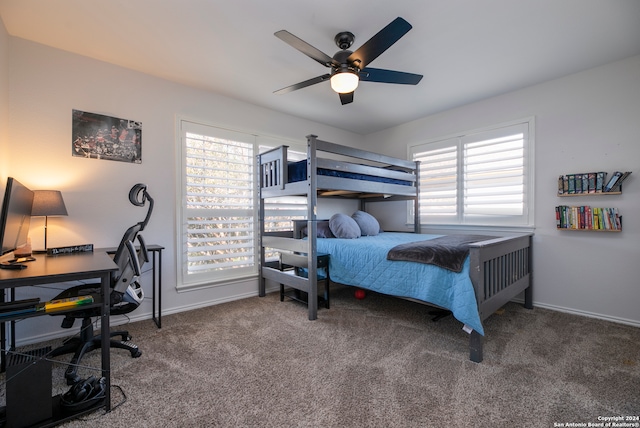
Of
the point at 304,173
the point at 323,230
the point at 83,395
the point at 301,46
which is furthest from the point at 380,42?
the point at 83,395

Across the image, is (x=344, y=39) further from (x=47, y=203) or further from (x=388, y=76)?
(x=47, y=203)

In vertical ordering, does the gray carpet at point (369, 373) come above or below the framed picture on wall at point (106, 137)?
below

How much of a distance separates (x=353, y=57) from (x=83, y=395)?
2548 mm

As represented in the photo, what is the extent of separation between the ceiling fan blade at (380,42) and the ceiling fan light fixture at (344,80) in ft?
0.26

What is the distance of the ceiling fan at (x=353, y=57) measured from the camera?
1.69 meters

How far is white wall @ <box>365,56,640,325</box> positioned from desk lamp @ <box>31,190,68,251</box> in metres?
4.41

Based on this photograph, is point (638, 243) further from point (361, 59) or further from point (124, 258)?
point (124, 258)

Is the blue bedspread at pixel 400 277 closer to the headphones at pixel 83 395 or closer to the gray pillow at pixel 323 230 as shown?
the gray pillow at pixel 323 230

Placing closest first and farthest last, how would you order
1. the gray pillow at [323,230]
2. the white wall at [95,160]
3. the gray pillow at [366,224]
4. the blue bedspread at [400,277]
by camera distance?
the blue bedspread at [400,277] < the white wall at [95,160] < the gray pillow at [323,230] < the gray pillow at [366,224]

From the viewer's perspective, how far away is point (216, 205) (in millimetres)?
3152

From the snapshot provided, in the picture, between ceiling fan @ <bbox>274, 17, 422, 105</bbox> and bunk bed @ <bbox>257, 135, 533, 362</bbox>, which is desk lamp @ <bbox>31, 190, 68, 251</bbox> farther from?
ceiling fan @ <bbox>274, 17, 422, 105</bbox>

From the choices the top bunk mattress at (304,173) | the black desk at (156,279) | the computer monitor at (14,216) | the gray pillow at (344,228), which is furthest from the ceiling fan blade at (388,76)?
the computer monitor at (14,216)

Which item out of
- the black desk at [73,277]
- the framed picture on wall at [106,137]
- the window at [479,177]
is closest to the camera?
the black desk at [73,277]

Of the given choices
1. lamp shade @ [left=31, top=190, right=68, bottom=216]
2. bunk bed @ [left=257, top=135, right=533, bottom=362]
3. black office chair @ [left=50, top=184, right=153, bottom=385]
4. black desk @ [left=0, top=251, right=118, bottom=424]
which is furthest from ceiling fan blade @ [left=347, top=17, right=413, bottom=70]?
lamp shade @ [left=31, top=190, right=68, bottom=216]
